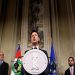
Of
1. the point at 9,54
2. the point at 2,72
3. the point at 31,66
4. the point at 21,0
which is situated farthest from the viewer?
the point at 21,0

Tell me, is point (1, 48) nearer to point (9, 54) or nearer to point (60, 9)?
point (9, 54)

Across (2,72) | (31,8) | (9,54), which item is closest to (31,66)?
(2,72)

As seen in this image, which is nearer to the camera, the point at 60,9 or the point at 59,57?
the point at 59,57

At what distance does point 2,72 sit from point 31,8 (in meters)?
1.99

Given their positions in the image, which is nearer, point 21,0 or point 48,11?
point 48,11

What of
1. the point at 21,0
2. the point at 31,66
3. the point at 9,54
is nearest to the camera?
the point at 31,66

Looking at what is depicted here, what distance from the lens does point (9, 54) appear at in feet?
17.6

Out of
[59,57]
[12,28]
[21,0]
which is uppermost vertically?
[21,0]

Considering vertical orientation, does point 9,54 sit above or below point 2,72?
above

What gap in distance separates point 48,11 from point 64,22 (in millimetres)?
546

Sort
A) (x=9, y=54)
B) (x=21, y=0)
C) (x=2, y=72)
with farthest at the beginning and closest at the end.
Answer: (x=21, y=0) < (x=9, y=54) < (x=2, y=72)

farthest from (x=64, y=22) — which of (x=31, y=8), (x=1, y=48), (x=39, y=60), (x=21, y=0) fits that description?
(x=39, y=60)

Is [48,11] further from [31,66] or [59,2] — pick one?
[31,66]

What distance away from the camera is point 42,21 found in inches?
215
